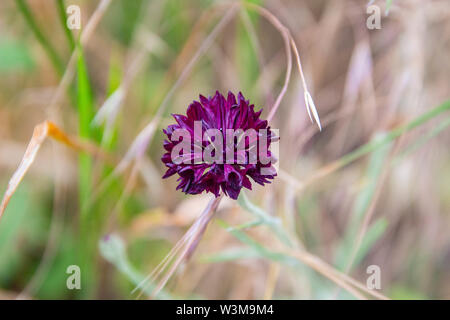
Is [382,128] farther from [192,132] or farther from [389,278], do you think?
[192,132]

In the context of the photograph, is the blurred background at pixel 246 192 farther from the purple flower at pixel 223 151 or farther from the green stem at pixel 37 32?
the purple flower at pixel 223 151

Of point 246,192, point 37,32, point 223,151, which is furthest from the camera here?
point 246,192

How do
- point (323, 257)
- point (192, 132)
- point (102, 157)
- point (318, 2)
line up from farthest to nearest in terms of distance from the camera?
point (318, 2) < point (323, 257) < point (102, 157) < point (192, 132)

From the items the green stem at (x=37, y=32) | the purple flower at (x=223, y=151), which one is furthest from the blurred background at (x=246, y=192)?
the purple flower at (x=223, y=151)

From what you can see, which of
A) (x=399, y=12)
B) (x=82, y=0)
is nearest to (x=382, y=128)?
(x=399, y=12)

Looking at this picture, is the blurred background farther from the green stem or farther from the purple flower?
the purple flower
